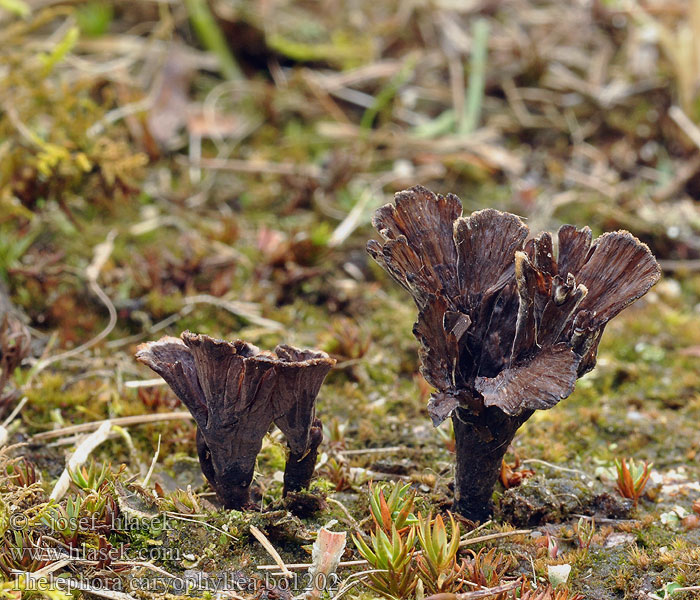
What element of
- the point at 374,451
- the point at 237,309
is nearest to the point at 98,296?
the point at 237,309

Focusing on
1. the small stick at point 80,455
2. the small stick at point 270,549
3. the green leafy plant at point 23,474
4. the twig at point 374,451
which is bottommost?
the twig at point 374,451

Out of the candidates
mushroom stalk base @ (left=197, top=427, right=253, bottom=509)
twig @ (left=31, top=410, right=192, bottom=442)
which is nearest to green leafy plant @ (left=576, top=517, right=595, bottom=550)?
mushroom stalk base @ (left=197, top=427, right=253, bottom=509)

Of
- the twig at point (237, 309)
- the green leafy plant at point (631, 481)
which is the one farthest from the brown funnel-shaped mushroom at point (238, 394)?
the twig at point (237, 309)

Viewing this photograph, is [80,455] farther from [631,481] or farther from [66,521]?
[631,481]

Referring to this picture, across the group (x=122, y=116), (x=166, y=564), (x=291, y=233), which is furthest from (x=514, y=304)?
(x=122, y=116)

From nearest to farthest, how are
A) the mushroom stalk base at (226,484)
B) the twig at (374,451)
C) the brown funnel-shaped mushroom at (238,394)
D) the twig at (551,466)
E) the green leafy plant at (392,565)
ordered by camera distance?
1. the green leafy plant at (392,565)
2. the brown funnel-shaped mushroom at (238,394)
3. the mushroom stalk base at (226,484)
4. the twig at (551,466)
5. the twig at (374,451)

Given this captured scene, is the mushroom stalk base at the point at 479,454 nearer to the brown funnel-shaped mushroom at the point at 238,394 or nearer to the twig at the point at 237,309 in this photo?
the brown funnel-shaped mushroom at the point at 238,394

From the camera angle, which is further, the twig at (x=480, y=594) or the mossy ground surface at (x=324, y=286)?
the mossy ground surface at (x=324, y=286)
